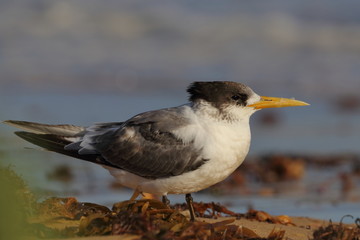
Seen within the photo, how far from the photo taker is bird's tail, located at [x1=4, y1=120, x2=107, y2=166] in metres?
6.17

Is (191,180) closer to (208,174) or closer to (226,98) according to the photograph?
(208,174)

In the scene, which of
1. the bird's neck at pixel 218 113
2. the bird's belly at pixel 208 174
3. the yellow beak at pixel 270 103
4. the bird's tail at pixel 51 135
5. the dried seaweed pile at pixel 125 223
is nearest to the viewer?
the dried seaweed pile at pixel 125 223

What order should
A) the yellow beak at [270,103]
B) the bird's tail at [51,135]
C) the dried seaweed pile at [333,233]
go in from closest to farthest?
the dried seaweed pile at [333,233]
the yellow beak at [270,103]
the bird's tail at [51,135]

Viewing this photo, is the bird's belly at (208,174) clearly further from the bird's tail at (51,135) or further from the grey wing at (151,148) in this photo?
the bird's tail at (51,135)

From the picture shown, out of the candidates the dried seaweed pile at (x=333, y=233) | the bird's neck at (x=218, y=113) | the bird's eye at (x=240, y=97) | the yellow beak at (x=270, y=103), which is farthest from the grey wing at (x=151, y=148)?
the dried seaweed pile at (x=333, y=233)

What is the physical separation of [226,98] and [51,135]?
1432 millimetres

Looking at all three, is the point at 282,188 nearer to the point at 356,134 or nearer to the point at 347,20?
the point at 356,134

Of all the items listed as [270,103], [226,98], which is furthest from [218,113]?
[270,103]

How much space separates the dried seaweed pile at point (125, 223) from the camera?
15.1 ft

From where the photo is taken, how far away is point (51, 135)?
20.5 ft

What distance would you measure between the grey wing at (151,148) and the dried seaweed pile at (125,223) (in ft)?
1.64

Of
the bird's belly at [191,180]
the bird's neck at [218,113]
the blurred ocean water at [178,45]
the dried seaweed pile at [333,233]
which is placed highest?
the blurred ocean water at [178,45]

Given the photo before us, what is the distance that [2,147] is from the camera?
3.54 metres

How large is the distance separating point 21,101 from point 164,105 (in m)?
2.34
